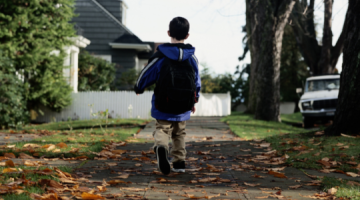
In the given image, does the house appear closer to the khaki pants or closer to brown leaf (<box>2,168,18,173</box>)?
the khaki pants

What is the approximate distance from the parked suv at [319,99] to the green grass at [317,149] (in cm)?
805

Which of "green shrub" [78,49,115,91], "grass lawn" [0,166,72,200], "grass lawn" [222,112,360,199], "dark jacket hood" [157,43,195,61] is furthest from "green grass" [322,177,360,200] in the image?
"green shrub" [78,49,115,91]

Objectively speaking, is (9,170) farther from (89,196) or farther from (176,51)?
(176,51)

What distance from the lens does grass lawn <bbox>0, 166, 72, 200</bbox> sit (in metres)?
3.44

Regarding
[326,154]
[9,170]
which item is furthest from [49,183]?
[326,154]

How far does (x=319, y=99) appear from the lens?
16047mm

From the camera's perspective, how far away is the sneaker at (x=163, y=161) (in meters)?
4.72

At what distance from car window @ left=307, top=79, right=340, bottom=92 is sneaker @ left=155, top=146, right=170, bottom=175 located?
13414 mm

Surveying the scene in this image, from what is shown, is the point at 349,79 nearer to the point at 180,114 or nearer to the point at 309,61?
the point at 180,114

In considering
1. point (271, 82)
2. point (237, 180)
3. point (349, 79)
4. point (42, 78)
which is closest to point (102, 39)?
point (42, 78)

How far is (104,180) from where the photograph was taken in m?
4.25

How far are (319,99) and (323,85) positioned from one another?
3.74ft

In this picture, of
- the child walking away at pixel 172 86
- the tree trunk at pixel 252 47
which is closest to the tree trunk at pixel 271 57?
the tree trunk at pixel 252 47

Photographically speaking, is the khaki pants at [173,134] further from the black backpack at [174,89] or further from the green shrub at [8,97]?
the green shrub at [8,97]
